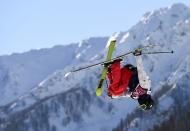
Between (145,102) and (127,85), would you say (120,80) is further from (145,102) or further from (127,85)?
(145,102)

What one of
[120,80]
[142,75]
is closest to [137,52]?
[142,75]

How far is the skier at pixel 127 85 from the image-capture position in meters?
15.4

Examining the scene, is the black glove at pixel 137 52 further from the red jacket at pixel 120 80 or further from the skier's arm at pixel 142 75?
the red jacket at pixel 120 80

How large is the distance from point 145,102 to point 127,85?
71cm

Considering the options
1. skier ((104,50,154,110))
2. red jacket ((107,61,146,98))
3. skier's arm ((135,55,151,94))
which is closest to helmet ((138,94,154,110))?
skier ((104,50,154,110))

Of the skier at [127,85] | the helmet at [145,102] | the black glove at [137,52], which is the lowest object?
the helmet at [145,102]

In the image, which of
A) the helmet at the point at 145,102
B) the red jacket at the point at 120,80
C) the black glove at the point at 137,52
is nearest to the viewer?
the black glove at the point at 137,52

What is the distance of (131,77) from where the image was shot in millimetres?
15641

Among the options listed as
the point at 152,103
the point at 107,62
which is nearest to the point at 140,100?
the point at 152,103

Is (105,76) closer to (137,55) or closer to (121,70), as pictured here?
(121,70)

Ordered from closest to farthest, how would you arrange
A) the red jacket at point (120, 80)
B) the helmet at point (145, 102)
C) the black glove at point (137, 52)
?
the black glove at point (137, 52) → the helmet at point (145, 102) → the red jacket at point (120, 80)

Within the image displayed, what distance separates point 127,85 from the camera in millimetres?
15805

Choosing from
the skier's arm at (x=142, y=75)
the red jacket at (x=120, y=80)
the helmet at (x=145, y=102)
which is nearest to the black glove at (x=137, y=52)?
the skier's arm at (x=142, y=75)

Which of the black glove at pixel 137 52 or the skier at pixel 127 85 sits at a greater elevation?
the black glove at pixel 137 52
